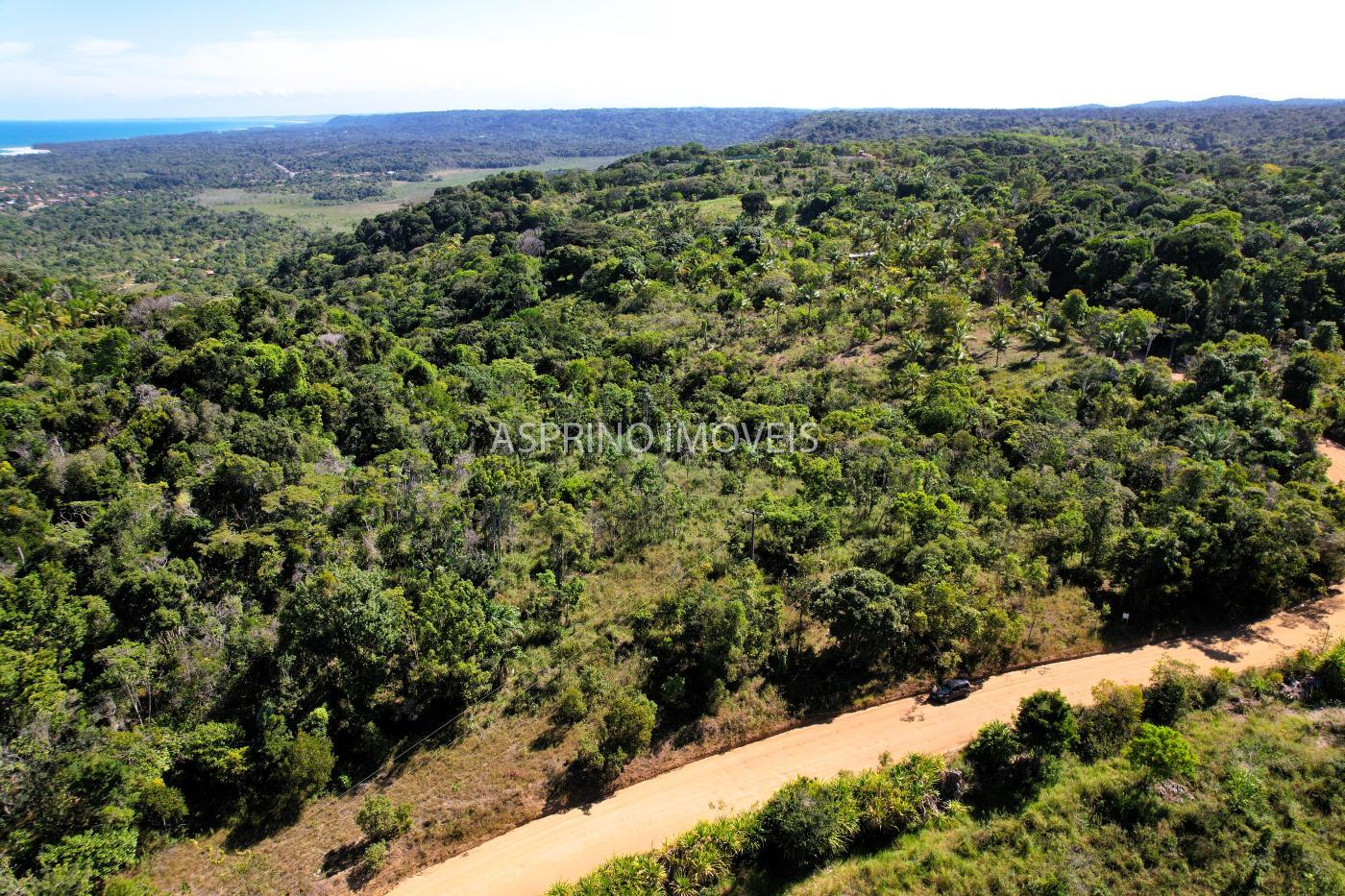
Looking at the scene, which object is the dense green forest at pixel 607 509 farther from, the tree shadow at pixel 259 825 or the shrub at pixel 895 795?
the shrub at pixel 895 795

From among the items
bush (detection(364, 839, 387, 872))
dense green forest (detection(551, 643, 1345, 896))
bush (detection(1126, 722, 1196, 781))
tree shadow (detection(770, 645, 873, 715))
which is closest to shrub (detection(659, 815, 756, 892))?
dense green forest (detection(551, 643, 1345, 896))

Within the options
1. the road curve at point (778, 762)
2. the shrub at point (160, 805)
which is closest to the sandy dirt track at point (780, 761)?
the road curve at point (778, 762)

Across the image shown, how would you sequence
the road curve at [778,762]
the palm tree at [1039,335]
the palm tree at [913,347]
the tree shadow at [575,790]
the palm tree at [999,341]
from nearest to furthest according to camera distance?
the road curve at [778,762] < the tree shadow at [575,790] < the palm tree at [1039,335] < the palm tree at [913,347] < the palm tree at [999,341]

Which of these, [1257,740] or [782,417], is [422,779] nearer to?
[1257,740]

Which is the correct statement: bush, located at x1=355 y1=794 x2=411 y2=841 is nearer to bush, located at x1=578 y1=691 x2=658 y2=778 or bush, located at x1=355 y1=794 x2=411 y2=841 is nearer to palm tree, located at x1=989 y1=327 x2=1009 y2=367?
bush, located at x1=578 y1=691 x2=658 y2=778

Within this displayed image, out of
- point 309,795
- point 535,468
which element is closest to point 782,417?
point 535,468
